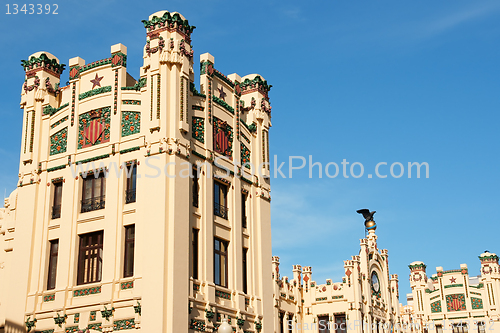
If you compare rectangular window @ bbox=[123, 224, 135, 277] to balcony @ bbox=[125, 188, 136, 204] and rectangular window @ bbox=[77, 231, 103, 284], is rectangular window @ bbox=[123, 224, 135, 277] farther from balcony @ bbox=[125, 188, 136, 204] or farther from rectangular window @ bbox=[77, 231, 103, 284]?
rectangular window @ bbox=[77, 231, 103, 284]

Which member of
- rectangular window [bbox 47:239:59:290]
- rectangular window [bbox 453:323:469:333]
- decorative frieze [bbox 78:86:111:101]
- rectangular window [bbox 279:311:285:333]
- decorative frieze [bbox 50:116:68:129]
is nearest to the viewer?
rectangular window [bbox 47:239:59:290]

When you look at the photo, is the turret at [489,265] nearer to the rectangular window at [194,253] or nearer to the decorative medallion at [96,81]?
the rectangular window at [194,253]

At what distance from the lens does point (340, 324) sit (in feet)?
153

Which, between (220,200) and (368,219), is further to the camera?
(368,219)

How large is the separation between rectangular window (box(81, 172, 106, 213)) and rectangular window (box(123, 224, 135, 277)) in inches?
78.1

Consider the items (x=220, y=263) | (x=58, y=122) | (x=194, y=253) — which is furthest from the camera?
(x=58, y=122)

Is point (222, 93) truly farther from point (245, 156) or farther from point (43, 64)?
point (43, 64)

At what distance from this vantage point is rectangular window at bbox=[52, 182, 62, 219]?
30.1 meters

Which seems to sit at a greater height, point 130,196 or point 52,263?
point 130,196

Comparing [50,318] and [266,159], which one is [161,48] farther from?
[50,318]

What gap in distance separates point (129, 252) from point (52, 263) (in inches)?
180

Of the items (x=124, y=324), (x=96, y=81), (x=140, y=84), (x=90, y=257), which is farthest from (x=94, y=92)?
(x=124, y=324)

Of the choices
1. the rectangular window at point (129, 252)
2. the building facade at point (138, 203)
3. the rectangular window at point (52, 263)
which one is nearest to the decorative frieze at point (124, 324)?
the building facade at point (138, 203)

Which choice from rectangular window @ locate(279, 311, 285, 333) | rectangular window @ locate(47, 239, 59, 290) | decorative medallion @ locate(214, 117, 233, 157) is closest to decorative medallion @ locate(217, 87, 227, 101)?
decorative medallion @ locate(214, 117, 233, 157)
